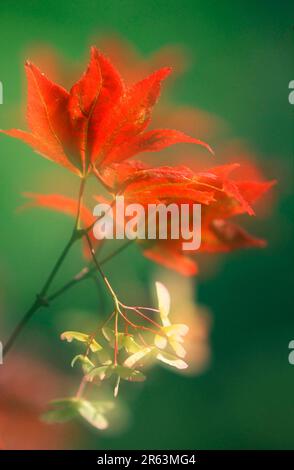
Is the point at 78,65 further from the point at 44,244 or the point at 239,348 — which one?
the point at 239,348

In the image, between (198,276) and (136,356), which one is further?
(198,276)

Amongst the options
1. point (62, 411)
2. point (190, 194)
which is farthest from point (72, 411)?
point (190, 194)

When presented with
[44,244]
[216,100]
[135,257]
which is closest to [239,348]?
[135,257]

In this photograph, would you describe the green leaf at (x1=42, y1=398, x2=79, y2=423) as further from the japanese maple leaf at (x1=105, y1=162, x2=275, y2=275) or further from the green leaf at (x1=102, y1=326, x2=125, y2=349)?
the japanese maple leaf at (x1=105, y1=162, x2=275, y2=275)

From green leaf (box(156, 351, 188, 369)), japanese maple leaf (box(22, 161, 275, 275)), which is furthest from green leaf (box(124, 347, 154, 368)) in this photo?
japanese maple leaf (box(22, 161, 275, 275))

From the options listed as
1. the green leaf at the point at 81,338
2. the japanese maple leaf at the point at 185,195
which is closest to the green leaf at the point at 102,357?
the green leaf at the point at 81,338

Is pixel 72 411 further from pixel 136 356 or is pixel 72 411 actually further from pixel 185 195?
pixel 185 195

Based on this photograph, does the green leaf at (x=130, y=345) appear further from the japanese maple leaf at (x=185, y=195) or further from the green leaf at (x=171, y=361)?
the japanese maple leaf at (x=185, y=195)

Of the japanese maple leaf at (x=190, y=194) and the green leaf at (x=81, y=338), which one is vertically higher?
the japanese maple leaf at (x=190, y=194)
